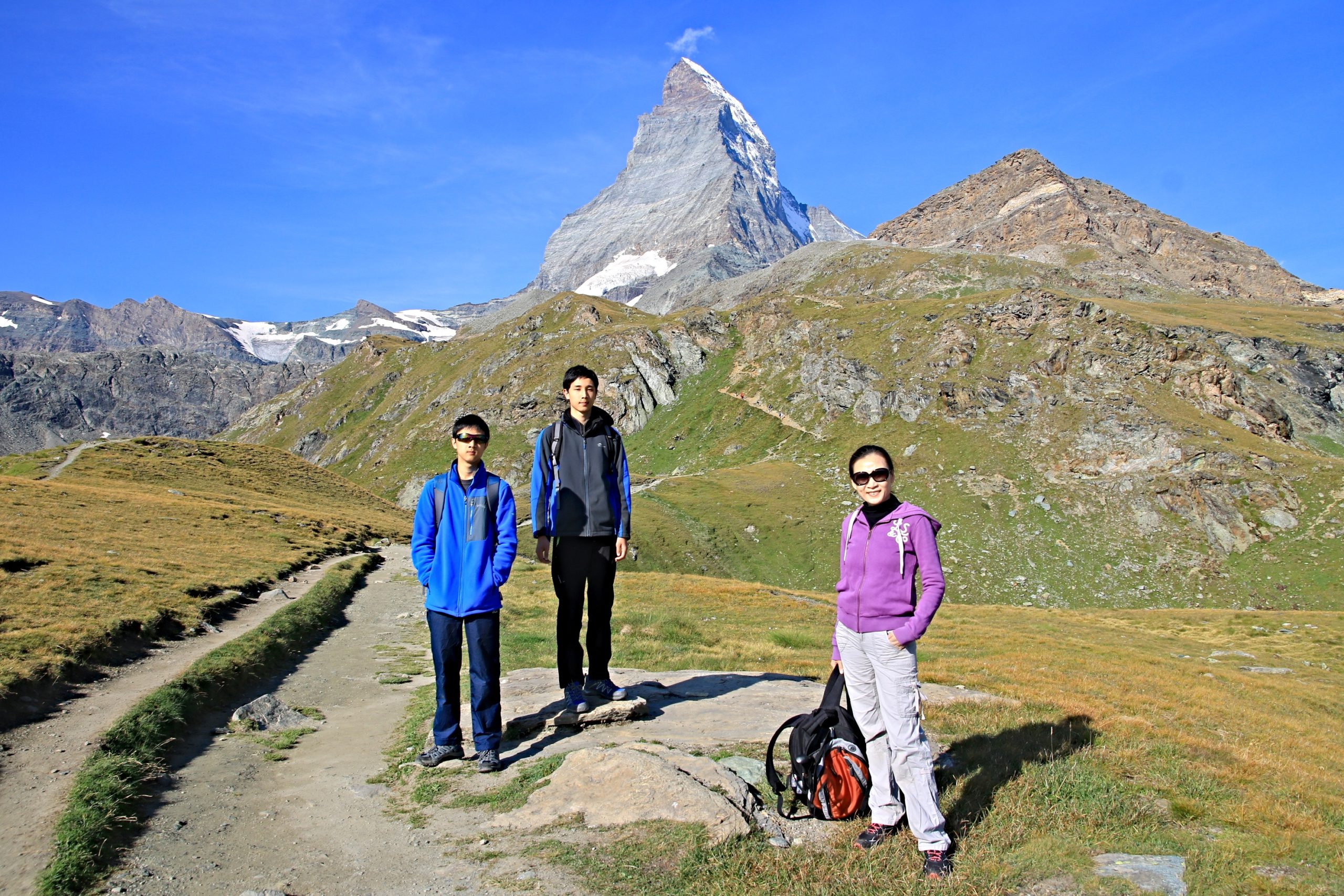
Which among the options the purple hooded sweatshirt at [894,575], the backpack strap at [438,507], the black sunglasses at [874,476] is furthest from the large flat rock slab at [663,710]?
the black sunglasses at [874,476]

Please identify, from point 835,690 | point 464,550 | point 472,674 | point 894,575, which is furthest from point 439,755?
point 894,575

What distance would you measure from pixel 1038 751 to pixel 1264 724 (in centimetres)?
1328

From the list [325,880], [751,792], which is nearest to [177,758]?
[325,880]

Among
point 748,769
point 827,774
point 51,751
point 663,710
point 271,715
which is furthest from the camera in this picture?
point 271,715

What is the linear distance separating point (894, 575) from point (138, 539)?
1584 inches

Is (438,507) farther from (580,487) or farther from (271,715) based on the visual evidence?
(271,715)

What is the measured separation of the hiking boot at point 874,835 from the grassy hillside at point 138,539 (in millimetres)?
13996

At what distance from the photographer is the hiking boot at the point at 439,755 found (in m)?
9.27

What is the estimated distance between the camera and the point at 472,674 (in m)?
9.32

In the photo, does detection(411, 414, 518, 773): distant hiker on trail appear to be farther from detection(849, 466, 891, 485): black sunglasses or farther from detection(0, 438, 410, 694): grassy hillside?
detection(0, 438, 410, 694): grassy hillside

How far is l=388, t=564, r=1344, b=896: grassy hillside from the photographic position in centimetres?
629

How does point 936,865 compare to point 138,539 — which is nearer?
point 936,865

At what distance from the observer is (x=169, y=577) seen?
24.7 metres

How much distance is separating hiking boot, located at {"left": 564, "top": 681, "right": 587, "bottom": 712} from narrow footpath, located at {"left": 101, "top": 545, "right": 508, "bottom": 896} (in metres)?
2.76
